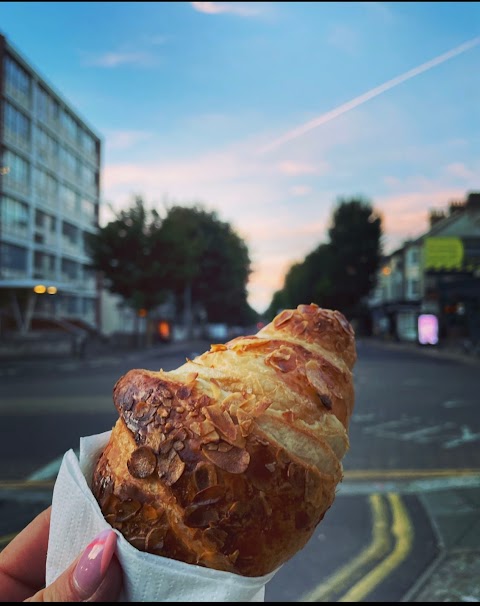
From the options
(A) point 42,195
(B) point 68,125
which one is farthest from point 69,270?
(B) point 68,125

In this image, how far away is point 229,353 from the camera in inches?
51.1

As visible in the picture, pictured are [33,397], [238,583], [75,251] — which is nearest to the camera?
[238,583]

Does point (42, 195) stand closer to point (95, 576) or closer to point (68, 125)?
point (68, 125)

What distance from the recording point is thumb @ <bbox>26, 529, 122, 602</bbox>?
45.9 inches

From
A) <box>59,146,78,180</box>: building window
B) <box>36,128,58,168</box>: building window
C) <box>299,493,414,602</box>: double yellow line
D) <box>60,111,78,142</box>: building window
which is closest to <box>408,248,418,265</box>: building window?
<box>59,146,78,180</box>: building window

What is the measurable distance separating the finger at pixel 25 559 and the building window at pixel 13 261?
1592 inches

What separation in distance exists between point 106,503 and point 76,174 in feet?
144

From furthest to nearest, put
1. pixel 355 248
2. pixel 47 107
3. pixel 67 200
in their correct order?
1. pixel 67 200
2. pixel 47 107
3. pixel 355 248

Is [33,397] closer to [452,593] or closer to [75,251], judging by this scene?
[452,593]

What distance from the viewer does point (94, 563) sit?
116cm

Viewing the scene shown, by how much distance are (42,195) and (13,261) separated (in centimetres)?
594

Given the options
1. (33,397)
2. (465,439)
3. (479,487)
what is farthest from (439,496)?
(33,397)

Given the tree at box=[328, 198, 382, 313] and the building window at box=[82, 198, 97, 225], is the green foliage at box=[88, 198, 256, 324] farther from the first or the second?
the building window at box=[82, 198, 97, 225]

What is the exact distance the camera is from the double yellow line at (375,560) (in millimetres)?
3871
